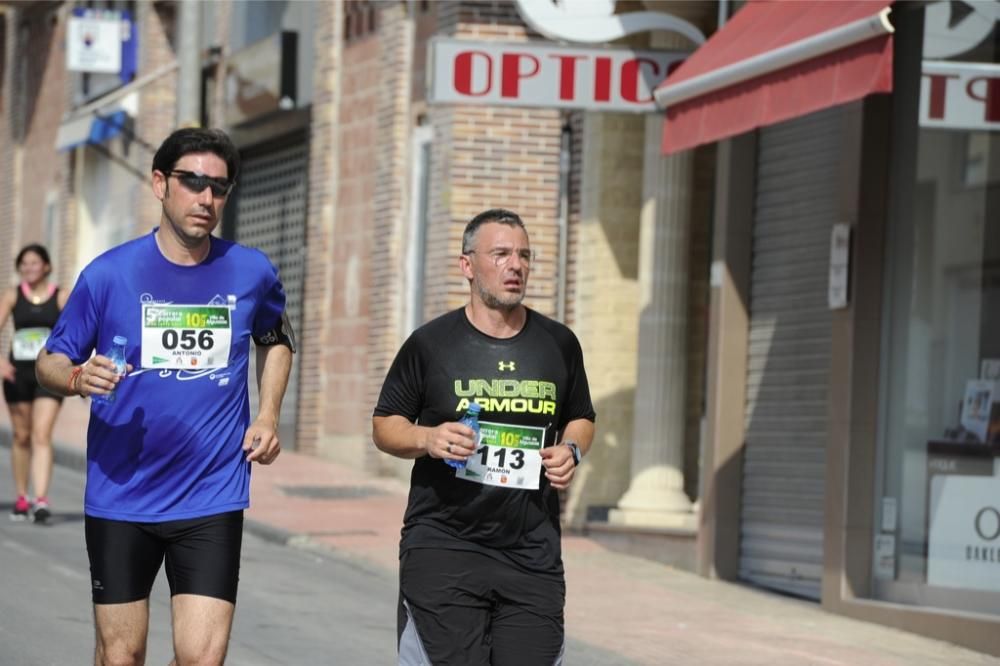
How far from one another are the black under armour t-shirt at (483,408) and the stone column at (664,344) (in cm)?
1020

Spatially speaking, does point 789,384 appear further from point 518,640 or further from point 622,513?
point 518,640

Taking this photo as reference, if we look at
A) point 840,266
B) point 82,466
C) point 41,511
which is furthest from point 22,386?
point 82,466

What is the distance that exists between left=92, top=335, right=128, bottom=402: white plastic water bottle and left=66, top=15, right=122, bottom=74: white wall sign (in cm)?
2770

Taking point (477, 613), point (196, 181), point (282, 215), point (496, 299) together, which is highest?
point (282, 215)

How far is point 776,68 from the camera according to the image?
12414 millimetres

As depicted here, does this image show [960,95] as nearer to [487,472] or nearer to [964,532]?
[964,532]

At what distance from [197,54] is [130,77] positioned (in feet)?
47.8

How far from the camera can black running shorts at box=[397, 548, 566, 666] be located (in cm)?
638

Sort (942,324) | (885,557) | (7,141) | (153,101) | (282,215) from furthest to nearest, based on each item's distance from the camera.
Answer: (7,141), (153,101), (282,215), (885,557), (942,324)

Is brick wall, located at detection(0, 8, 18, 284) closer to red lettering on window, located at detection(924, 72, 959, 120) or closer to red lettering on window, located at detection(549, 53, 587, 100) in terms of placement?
red lettering on window, located at detection(549, 53, 587, 100)

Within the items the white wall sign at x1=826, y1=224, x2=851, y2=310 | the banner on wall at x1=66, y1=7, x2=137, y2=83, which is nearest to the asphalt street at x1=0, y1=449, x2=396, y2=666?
the white wall sign at x1=826, y1=224, x2=851, y2=310

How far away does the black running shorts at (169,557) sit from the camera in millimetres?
6367

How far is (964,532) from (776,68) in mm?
2896

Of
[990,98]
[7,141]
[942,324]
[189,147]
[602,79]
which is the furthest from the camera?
[7,141]
